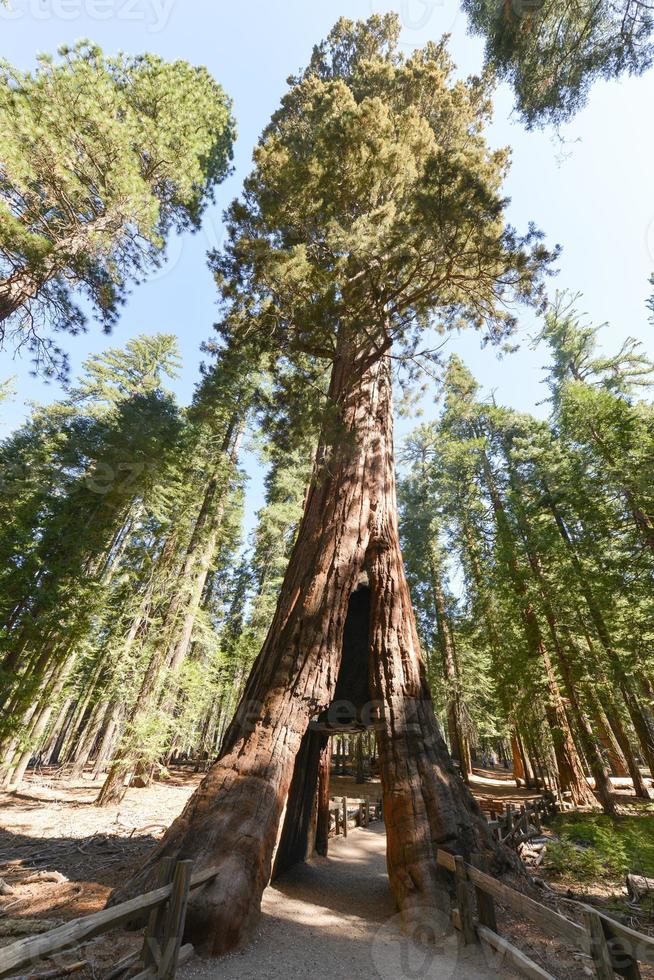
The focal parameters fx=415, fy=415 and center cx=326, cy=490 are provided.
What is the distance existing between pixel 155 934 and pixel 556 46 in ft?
39.8

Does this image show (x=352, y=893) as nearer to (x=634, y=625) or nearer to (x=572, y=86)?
(x=634, y=625)

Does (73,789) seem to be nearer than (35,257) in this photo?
No

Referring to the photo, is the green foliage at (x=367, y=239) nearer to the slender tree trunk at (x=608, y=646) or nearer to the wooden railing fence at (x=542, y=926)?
the wooden railing fence at (x=542, y=926)

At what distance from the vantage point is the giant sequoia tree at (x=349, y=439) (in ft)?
15.4

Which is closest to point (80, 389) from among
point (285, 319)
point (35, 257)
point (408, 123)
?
point (35, 257)

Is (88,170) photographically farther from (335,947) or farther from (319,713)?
(335,947)

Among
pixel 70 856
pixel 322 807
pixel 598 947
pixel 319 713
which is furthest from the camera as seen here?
pixel 322 807

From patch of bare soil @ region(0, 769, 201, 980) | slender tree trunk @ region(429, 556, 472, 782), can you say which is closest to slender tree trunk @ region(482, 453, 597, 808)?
slender tree trunk @ region(429, 556, 472, 782)

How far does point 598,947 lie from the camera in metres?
2.75

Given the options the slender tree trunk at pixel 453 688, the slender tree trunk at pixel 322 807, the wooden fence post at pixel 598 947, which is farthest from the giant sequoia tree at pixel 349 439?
the slender tree trunk at pixel 453 688

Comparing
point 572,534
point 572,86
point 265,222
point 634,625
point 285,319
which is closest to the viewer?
point 572,86

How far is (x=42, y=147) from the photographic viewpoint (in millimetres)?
8242

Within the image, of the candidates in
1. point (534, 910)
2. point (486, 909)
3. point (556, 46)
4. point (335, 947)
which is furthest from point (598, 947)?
point (556, 46)

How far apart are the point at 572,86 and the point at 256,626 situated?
19.3 metres
